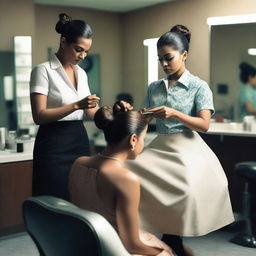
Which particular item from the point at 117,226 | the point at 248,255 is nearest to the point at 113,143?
the point at 117,226

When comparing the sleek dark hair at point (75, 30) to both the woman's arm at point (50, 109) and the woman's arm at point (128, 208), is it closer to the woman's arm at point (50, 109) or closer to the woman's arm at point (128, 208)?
the woman's arm at point (50, 109)

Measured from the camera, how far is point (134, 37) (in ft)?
19.2

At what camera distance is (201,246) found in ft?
10.8

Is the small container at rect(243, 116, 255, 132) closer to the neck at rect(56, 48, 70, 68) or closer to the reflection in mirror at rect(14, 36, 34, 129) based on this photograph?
the reflection in mirror at rect(14, 36, 34, 129)

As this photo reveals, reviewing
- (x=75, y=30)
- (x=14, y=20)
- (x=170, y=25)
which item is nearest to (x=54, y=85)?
(x=75, y=30)

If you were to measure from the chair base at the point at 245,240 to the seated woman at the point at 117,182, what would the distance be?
2.12m

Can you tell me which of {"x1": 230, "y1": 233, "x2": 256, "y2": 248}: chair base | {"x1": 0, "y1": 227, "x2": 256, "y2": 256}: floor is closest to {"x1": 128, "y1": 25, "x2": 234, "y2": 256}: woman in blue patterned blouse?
{"x1": 0, "y1": 227, "x2": 256, "y2": 256}: floor

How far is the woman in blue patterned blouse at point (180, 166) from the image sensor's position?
176 centimetres

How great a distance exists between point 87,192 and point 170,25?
417cm

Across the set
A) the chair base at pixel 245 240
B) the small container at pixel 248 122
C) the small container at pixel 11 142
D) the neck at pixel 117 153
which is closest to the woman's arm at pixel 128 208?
the neck at pixel 117 153

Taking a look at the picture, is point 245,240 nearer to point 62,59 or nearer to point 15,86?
point 62,59

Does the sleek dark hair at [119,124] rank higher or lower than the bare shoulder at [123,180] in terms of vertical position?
higher

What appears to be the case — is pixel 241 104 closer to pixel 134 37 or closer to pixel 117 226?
pixel 134 37

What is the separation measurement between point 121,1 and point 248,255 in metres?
3.52
